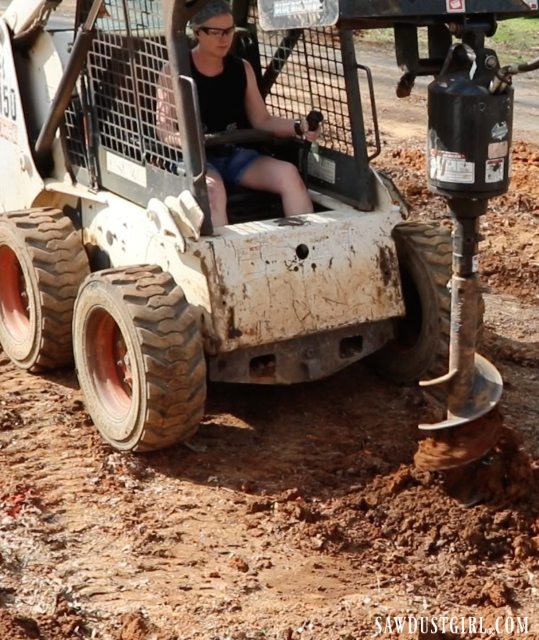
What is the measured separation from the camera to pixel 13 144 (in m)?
6.93

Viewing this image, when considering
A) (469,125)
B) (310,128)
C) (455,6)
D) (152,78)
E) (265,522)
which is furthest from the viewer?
(310,128)

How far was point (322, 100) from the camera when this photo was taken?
6.31 m

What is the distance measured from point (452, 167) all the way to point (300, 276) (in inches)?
50.1

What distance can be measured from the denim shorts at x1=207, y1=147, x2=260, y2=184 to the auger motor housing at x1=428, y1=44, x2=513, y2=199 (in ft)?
5.70

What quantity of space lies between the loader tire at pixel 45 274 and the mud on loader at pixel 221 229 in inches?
0.4

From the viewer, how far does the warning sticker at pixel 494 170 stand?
454 centimetres

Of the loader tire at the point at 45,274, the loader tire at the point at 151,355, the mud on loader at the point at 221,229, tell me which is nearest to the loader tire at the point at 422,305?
the mud on loader at the point at 221,229

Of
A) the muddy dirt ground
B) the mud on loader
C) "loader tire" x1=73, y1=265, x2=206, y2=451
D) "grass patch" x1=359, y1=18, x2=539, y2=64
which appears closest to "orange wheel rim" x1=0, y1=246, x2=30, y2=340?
the mud on loader

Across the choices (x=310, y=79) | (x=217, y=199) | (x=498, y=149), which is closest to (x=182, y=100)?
(x=217, y=199)

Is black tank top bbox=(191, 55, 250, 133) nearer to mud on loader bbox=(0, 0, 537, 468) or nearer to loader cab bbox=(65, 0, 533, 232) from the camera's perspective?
mud on loader bbox=(0, 0, 537, 468)

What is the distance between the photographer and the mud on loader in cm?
468

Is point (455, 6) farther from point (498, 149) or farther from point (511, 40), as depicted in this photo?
point (511, 40)

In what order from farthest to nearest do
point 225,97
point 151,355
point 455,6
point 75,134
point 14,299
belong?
1. point 14,299
2. point 75,134
3. point 225,97
4. point 151,355
5. point 455,6

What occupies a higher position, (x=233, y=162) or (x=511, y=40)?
(x=233, y=162)
